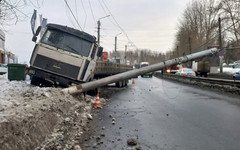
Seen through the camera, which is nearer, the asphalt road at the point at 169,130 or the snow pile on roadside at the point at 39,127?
the snow pile on roadside at the point at 39,127

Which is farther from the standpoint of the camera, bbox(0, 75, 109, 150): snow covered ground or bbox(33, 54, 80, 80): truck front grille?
bbox(33, 54, 80, 80): truck front grille

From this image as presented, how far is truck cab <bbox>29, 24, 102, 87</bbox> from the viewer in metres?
10.5

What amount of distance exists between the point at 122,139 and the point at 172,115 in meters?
3.27

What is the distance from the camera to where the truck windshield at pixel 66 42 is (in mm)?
10719

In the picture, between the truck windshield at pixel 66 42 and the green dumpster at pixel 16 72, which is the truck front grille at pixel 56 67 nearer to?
the truck windshield at pixel 66 42

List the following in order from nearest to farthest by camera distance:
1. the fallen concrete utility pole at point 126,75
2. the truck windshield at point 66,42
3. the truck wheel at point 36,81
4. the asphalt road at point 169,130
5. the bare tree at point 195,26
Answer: the asphalt road at point 169,130
the fallen concrete utility pole at point 126,75
the truck windshield at point 66,42
the truck wheel at point 36,81
the bare tree at point 195,26

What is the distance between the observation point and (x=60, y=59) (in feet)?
34.4

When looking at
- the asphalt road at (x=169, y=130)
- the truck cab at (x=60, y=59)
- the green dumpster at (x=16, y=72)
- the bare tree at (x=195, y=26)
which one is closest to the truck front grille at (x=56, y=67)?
the truck cab at (x=60, y=59)

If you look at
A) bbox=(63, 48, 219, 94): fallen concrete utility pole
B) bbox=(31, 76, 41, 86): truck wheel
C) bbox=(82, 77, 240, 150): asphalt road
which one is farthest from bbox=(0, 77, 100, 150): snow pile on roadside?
bbox=(31, 76, 41, 86): truck wheel

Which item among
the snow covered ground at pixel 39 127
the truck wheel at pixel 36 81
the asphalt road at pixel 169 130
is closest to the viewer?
the snow covered ground at pixel 39 127

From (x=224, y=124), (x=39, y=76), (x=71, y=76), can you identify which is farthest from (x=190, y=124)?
(x=39, y=76)

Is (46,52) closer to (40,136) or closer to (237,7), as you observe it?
(40,136)

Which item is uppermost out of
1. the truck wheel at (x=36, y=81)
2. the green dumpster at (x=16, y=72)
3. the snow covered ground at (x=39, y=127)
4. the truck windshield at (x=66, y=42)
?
the truck windshield at (x=66, y=42)

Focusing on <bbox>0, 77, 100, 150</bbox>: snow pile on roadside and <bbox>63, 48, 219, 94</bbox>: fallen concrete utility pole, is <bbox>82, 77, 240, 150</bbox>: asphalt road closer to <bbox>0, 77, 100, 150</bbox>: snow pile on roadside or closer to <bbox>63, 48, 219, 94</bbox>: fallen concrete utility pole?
<bbox>0, 77, 100, 150</bbox>: snow pile on roadside
